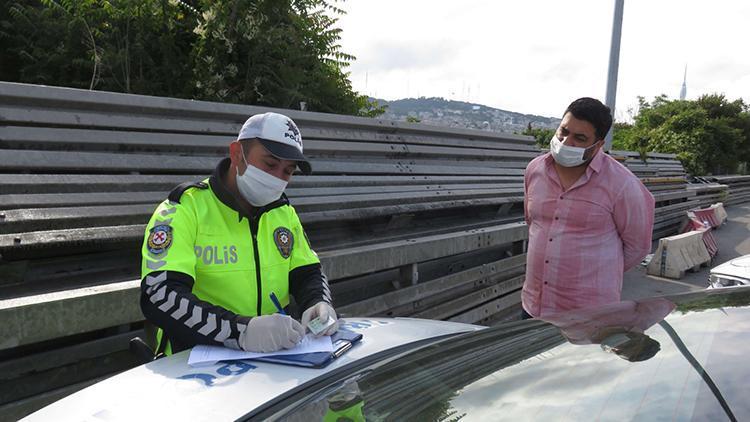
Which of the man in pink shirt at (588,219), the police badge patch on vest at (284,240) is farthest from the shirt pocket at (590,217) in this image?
the police badge patch on vest at (284,240)

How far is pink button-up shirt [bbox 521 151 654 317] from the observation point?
2.80 m

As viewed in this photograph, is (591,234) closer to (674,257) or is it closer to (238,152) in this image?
(238,152)

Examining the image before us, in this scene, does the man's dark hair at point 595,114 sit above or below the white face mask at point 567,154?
above

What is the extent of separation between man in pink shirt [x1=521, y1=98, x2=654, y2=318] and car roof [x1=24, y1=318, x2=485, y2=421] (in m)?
1.49

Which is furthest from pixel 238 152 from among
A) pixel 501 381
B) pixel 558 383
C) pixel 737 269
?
pixel 737 269

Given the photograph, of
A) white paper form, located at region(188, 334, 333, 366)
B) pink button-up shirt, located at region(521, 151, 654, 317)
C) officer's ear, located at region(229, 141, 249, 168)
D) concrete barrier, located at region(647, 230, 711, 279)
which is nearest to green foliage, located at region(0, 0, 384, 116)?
officer's ear, located at region(229, 141, 249, 168)

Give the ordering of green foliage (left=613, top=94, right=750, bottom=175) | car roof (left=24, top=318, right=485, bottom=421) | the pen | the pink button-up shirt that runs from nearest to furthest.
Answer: car roof (left=24, top=318, right=485, bottom=421) < the pen < the pink button-up shirt < green foliage (left=613, top=94, right=750, bottom=175)

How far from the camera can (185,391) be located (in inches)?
59.4

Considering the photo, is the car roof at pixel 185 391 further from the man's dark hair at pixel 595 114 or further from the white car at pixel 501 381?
the man's dark hair at pixel 595 114

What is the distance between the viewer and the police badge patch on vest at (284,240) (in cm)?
227

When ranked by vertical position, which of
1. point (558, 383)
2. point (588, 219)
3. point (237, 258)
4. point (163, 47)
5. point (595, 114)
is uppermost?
point (163, 47)

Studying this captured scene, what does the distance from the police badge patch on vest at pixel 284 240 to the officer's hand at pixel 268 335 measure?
1.60 ft

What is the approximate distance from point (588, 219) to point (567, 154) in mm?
383

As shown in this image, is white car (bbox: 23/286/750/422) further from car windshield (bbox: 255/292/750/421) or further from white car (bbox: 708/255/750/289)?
white car (bbox: 708/255/750/289)
